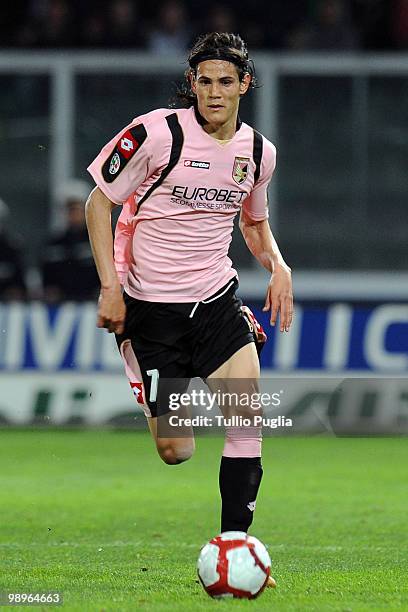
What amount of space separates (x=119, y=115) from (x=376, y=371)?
353 centimetres

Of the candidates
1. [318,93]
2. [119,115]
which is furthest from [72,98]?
[318,93]

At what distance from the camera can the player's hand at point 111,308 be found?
19.9 feet

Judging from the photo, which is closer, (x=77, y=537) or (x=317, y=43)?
(x=77, y=537)

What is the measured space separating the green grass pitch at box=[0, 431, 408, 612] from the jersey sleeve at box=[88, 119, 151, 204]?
1651mm

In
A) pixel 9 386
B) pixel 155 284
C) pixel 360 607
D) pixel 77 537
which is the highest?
pixel 155 284

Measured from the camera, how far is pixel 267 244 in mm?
6742

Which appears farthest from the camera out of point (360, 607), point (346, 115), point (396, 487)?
point (346, 115)

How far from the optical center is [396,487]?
32.7 feet

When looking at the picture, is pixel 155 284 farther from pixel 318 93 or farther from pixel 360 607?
pixel 318 93

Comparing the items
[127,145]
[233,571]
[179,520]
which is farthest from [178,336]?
[179,520]

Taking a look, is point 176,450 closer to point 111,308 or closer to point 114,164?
point 111,308

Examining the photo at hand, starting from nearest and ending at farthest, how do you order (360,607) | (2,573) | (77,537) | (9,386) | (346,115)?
(360,607) < (2,573) < (77,537) < (9,386) < (346,115)

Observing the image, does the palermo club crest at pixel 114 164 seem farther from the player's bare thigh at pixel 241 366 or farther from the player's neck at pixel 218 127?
the player's bare thigh at pixel 241 366
